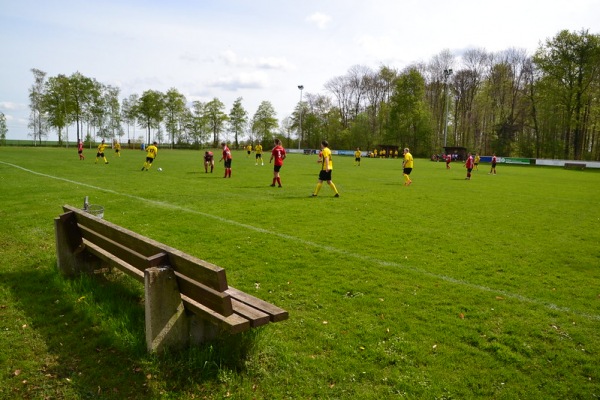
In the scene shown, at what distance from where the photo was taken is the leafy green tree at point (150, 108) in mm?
89625

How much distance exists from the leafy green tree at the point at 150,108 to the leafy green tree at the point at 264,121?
21261 millimetres

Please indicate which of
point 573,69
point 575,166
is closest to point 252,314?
point 575,166

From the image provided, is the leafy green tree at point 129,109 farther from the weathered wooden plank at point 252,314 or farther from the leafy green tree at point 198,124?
the weathered wooden plank at point 252,314

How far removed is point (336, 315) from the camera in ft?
15.5

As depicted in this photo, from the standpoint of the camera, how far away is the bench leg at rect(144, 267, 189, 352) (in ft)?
11.2

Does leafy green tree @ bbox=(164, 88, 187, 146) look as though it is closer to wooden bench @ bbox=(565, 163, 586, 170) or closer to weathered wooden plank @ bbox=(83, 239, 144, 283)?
wooden bench @ bbox=(565, 163, 586, 170)

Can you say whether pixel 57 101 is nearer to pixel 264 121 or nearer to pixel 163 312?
pixel 264 121

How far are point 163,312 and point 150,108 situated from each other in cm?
9409

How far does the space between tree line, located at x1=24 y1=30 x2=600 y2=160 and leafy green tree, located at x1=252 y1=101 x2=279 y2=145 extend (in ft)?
0.77

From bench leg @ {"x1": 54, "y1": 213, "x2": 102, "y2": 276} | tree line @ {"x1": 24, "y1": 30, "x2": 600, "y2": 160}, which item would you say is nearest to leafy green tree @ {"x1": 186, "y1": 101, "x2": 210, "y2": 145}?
tree line @ {"x1": 24, "y1": 30, "x2": 600, "y2": 160}

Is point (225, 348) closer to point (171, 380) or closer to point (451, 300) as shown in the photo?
point (171, 380)

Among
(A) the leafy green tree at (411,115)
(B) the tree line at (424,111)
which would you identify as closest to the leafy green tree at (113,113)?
(B) the tree line at (424,111)

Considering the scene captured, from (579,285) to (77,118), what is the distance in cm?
9066

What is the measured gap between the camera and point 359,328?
4.42m
